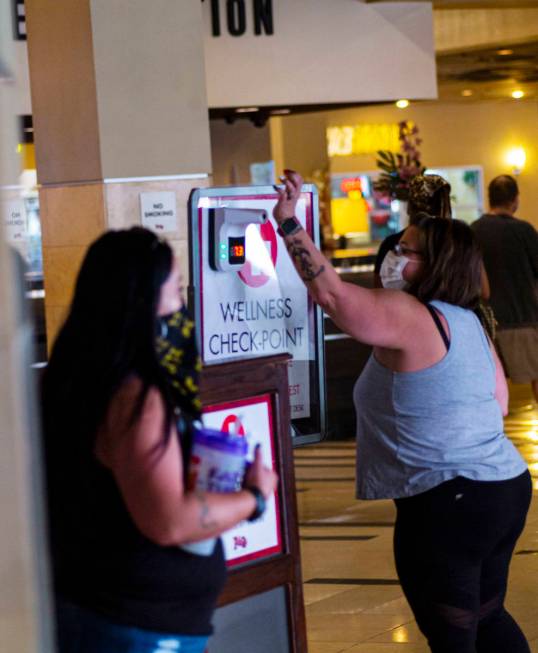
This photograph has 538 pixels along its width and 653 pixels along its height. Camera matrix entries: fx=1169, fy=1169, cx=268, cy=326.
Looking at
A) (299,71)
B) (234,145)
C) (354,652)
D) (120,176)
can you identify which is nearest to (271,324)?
(354,652)

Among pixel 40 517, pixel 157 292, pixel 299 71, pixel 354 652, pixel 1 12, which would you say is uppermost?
pixel 299 71

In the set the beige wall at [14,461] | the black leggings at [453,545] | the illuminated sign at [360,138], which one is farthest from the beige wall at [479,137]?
the beige wall at [14,461]

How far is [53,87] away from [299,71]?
124 inches

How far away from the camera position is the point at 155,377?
176cm

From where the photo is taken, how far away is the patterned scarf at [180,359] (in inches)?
71.2

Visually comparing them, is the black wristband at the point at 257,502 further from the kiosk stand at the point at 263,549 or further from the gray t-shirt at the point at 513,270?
the gray t-shirt at the point at 513,270

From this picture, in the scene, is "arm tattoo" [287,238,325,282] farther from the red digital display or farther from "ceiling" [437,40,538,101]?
"ceiling" [437,40,538,101]

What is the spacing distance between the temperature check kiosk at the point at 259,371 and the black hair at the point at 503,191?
382cm

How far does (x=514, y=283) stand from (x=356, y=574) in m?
3.07

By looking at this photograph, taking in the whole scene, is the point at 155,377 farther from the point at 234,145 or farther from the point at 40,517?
the point at 234,145

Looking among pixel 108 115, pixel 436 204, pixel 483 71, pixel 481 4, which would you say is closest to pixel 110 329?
pixel 436 204

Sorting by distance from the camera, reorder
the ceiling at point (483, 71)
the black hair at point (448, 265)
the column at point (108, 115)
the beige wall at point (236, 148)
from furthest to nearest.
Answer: the beige wall at point (236, 148) < the ceiling at point (483, 71) < the column at point (108, 115) < the black hair at point (448, 265)

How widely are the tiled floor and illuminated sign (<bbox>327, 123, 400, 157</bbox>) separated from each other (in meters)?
9.30

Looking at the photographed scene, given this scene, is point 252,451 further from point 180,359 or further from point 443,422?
point 180,359
